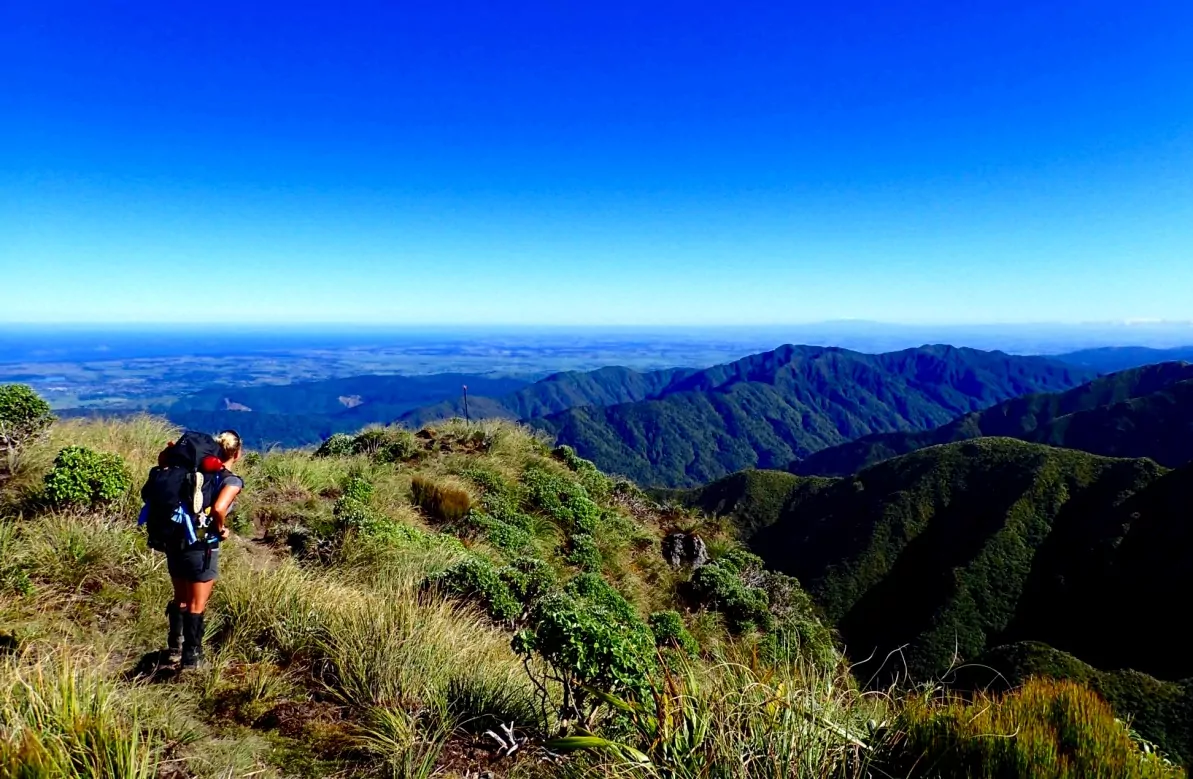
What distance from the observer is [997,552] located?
245 feet

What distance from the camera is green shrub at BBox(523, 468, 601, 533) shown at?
41.8 ft

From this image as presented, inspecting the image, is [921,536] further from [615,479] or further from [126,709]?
[126,709]

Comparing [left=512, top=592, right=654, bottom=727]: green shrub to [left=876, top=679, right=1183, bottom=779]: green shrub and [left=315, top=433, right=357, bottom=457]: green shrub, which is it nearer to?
[left=876, top=679, right=1183, bottom=779]: green shrub

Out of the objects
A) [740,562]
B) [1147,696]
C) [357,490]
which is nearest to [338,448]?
[357,490]

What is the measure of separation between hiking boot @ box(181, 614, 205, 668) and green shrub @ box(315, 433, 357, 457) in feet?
33.1

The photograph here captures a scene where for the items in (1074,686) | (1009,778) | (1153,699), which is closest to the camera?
(1009,778)

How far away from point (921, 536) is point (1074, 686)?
94546 mm

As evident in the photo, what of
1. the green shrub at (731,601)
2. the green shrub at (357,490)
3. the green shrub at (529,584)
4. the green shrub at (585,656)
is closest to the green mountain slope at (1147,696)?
the green shrub at (731,601)

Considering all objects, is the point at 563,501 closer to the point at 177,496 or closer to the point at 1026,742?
the point at 177,496

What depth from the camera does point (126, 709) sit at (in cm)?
314

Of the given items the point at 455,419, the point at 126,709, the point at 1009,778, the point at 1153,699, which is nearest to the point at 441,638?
the point at 126,709

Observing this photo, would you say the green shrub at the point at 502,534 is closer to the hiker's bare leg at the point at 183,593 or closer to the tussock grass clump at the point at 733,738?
the hiker's bare leg at the point at 183,593

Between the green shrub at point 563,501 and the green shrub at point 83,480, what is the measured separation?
7.74m

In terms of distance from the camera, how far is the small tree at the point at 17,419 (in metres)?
7.30
